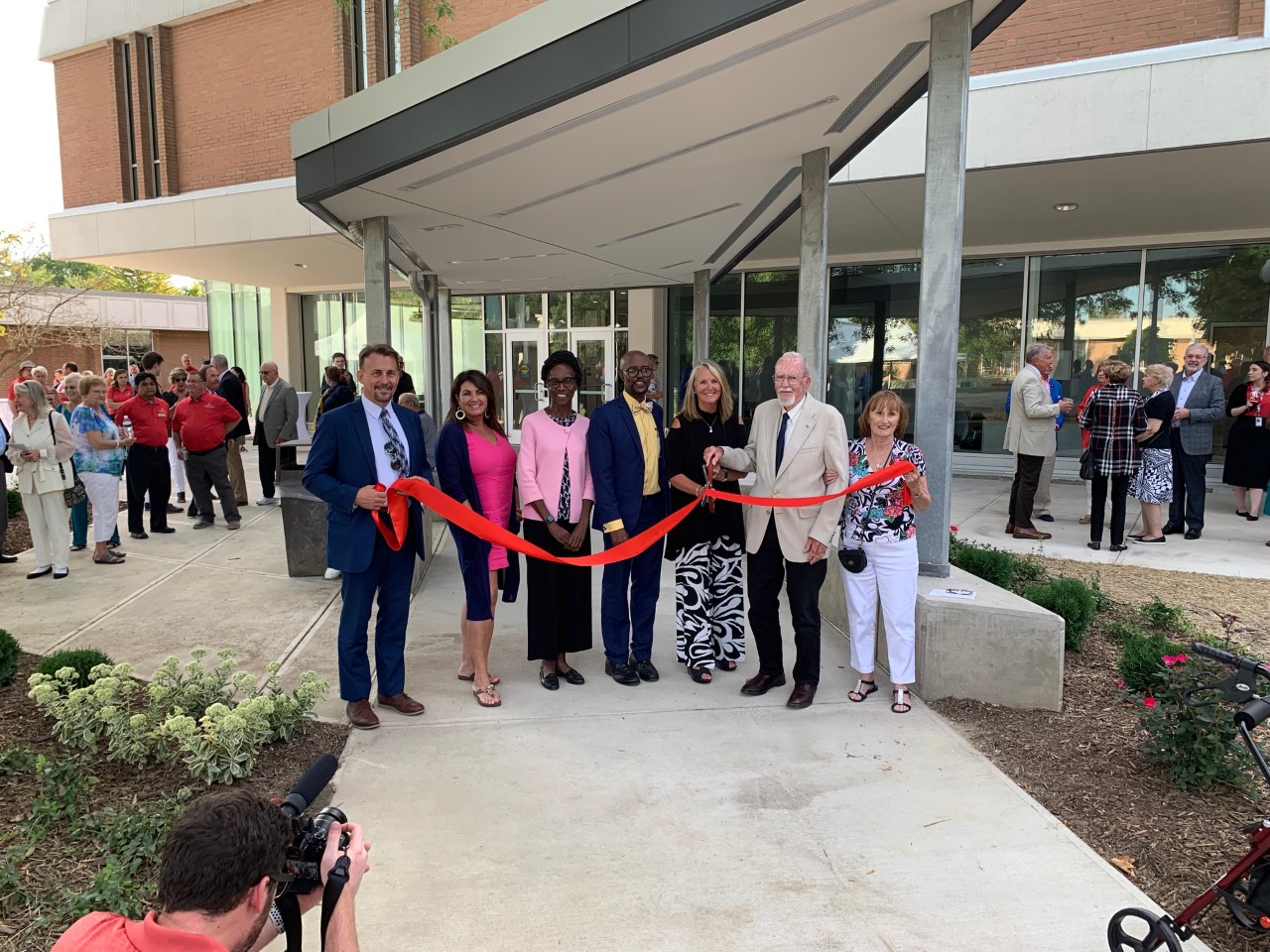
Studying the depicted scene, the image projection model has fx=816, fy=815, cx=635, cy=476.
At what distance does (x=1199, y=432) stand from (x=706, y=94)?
24.2 feet

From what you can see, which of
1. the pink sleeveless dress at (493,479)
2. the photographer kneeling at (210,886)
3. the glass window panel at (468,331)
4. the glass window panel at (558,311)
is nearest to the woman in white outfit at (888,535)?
the pink sleeveless dress at (493,479)

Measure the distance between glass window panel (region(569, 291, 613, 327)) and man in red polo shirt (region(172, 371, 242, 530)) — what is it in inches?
399

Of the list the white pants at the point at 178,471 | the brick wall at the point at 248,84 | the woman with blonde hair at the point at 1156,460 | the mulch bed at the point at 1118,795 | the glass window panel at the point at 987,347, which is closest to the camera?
the mulch bed at the point at 1118,795

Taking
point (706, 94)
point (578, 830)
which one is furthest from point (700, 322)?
point (578, 830)

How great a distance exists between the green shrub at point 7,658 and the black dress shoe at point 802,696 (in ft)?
14.6

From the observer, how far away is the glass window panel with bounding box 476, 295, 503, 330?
1995 centimetres

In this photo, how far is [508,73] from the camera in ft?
14.9

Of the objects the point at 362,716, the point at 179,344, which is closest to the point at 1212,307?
the point at 362,716

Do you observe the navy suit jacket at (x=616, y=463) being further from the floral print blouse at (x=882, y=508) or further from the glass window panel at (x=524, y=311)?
the glass window panel at (x=524, y=311)

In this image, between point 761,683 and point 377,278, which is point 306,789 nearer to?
point 761,683

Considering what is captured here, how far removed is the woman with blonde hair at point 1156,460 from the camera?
27.2 feet

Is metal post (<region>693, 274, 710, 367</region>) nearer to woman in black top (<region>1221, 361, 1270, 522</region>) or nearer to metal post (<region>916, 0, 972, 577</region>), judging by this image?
woman in black top (<region>1221, 361, 1270, 522</region>)

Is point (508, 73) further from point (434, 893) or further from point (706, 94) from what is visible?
point (434, 893)

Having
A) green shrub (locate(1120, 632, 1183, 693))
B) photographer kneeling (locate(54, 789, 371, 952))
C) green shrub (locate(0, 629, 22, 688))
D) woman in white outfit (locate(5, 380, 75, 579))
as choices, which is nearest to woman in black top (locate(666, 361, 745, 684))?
green shrub (locate(1120, 632, 1183, 693))
